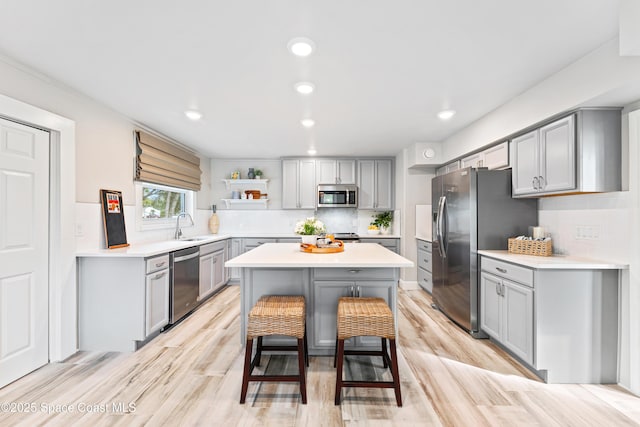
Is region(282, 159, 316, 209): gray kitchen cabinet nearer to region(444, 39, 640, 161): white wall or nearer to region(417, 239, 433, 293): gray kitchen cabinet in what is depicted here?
region(417, 239, 433, 293): gray kitchen cabinet

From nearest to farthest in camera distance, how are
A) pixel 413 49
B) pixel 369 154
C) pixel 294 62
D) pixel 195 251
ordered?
pixel 413 49 → pixel 294 62 → pixel 195 251 → pixel 369 154

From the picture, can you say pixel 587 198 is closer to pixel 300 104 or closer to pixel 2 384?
pixel 300 104

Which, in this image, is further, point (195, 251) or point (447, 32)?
point (195, 251)

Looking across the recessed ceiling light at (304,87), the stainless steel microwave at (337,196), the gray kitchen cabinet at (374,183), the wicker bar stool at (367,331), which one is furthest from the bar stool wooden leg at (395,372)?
the gray kitchen cabinet at (374,183)

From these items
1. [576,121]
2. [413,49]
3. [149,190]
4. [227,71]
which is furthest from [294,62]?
[149,190]

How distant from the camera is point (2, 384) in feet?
7.12

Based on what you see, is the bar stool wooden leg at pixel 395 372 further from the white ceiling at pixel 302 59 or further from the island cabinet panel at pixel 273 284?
the white ceiling at pixel 302 59

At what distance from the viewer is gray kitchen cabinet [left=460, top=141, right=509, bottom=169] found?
10.5 ft

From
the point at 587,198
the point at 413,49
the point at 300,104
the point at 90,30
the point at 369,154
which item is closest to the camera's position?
the point at 90,30

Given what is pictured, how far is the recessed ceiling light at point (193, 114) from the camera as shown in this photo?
10.8ft

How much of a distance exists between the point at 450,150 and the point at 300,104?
244 cm

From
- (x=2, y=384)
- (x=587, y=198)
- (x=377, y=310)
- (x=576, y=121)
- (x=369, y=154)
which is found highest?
(x=369, y=154)

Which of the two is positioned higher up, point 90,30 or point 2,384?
point 90,30

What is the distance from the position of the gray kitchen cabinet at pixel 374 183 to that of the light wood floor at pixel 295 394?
3128mm
